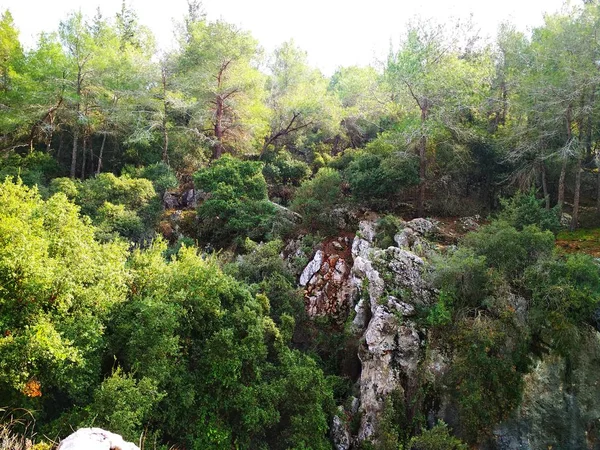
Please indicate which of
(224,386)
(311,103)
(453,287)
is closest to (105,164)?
(311,103)

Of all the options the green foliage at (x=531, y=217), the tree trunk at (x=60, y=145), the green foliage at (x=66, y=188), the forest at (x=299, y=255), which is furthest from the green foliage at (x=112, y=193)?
the green foliage at (x=531, y=217)

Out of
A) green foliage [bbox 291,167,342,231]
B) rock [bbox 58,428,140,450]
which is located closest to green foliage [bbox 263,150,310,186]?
green foliage [bbox 291,167,342,231]

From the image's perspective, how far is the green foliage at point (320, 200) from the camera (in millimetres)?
19219

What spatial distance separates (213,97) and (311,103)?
6601mm

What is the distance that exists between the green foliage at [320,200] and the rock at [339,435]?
9.16 metres

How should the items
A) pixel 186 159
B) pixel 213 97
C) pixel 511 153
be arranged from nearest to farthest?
pixel 511 153 → pixel 213 97 → pixel 186 159

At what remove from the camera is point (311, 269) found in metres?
17.2

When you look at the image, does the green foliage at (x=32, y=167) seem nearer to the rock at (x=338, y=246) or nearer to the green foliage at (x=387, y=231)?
the rock at (x=338, y=246)

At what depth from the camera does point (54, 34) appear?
26.7 m

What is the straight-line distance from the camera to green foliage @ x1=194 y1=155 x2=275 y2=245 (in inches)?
772

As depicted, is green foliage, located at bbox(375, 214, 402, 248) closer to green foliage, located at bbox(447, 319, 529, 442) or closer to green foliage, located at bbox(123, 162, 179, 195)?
green foliage, located at bbox(447, 319, 529, 442)

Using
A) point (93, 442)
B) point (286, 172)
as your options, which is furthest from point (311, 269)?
point (93, 442)

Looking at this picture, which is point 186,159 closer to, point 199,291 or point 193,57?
point 193,57

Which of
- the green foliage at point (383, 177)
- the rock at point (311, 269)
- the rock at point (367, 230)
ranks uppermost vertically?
the green foliage at point (383, 177)
